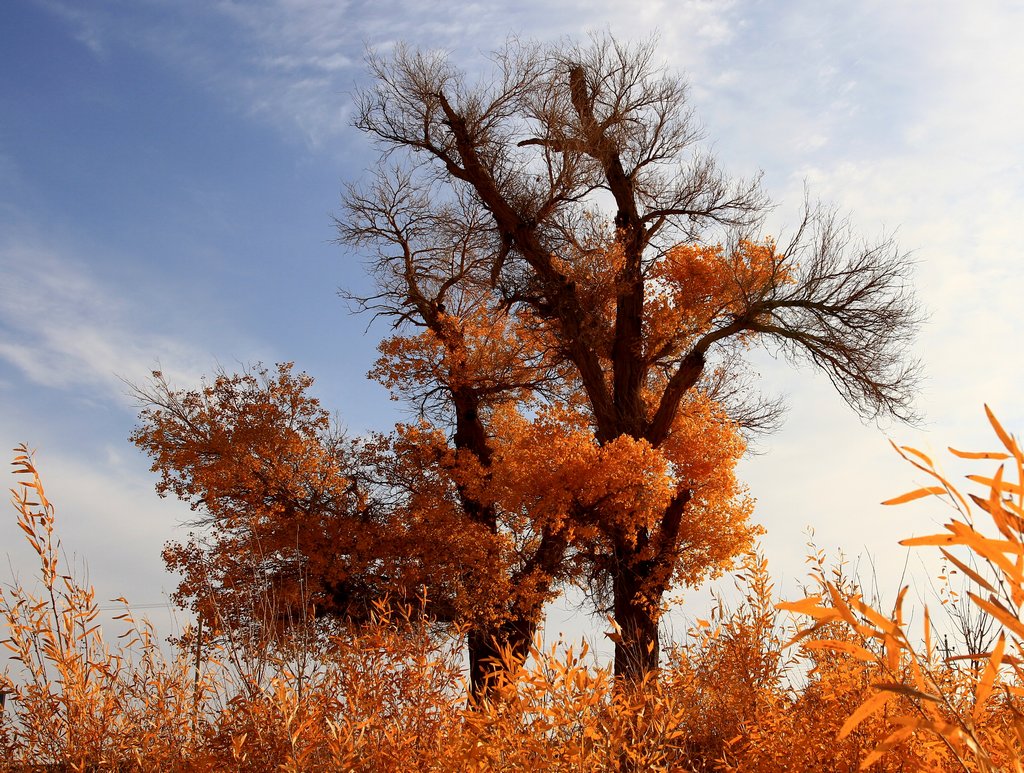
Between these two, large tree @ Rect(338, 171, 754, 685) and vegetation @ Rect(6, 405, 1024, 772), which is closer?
vegetation @ Rect(6, 405, 1024, 772)

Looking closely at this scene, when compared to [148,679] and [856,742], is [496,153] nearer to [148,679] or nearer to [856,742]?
[148,679]

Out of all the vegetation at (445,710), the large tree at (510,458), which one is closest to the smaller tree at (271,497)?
the large tree at (510,458)

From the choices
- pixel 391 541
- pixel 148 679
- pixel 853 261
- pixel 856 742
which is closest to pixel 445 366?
pixel 391 541

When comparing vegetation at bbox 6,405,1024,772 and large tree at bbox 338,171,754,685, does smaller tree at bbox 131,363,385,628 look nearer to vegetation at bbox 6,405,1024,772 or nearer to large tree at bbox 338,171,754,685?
large tree at bbox 338,171,754,685

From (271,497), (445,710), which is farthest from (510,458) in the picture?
(445,710)

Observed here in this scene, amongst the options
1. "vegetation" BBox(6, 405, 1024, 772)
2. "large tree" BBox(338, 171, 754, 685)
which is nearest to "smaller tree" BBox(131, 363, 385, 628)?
"large tree" BBox(338, 171, 754, 685)

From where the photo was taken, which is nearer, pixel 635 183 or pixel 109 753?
pixel 109 753

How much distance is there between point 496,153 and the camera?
1404 centimetres

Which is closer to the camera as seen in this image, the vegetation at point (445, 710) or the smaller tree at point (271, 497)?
the vegetation at point (445, 710)

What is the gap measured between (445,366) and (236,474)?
13.1 feet

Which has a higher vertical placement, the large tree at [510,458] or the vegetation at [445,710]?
the large tree at [510,458]

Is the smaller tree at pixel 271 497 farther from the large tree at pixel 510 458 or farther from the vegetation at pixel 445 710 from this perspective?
the vegetation at pixel 445 710

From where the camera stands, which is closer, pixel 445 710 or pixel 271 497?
pixel 445 710

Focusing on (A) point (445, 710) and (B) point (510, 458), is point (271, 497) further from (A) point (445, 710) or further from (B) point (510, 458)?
(A) point (445, 710)
